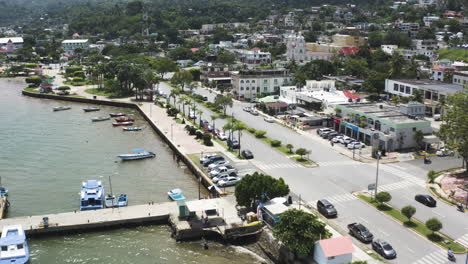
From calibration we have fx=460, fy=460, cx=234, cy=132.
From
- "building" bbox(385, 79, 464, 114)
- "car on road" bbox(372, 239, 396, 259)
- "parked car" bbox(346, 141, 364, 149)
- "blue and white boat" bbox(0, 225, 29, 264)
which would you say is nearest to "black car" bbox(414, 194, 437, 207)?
"car on road" bbox(372, 239, 396, 259)

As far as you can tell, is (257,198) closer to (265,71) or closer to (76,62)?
(265,71)

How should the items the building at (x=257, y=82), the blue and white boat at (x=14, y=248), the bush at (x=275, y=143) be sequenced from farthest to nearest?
the building at (x=257, y=82), the bush at (x=275, y=143), the blue and white boat at (x=14, y=248)

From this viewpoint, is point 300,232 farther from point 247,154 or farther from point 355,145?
point 355,145

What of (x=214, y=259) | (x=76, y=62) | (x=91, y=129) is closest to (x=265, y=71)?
(x=91, y=129)

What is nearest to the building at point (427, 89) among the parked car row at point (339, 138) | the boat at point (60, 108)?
the parked car row at point (339, 138)

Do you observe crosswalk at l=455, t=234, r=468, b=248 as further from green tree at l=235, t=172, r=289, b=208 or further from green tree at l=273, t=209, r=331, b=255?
green tree at l=235, t=172, r=289, b=208

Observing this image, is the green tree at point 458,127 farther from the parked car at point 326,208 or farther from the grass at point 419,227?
the parked car at point 326,208
